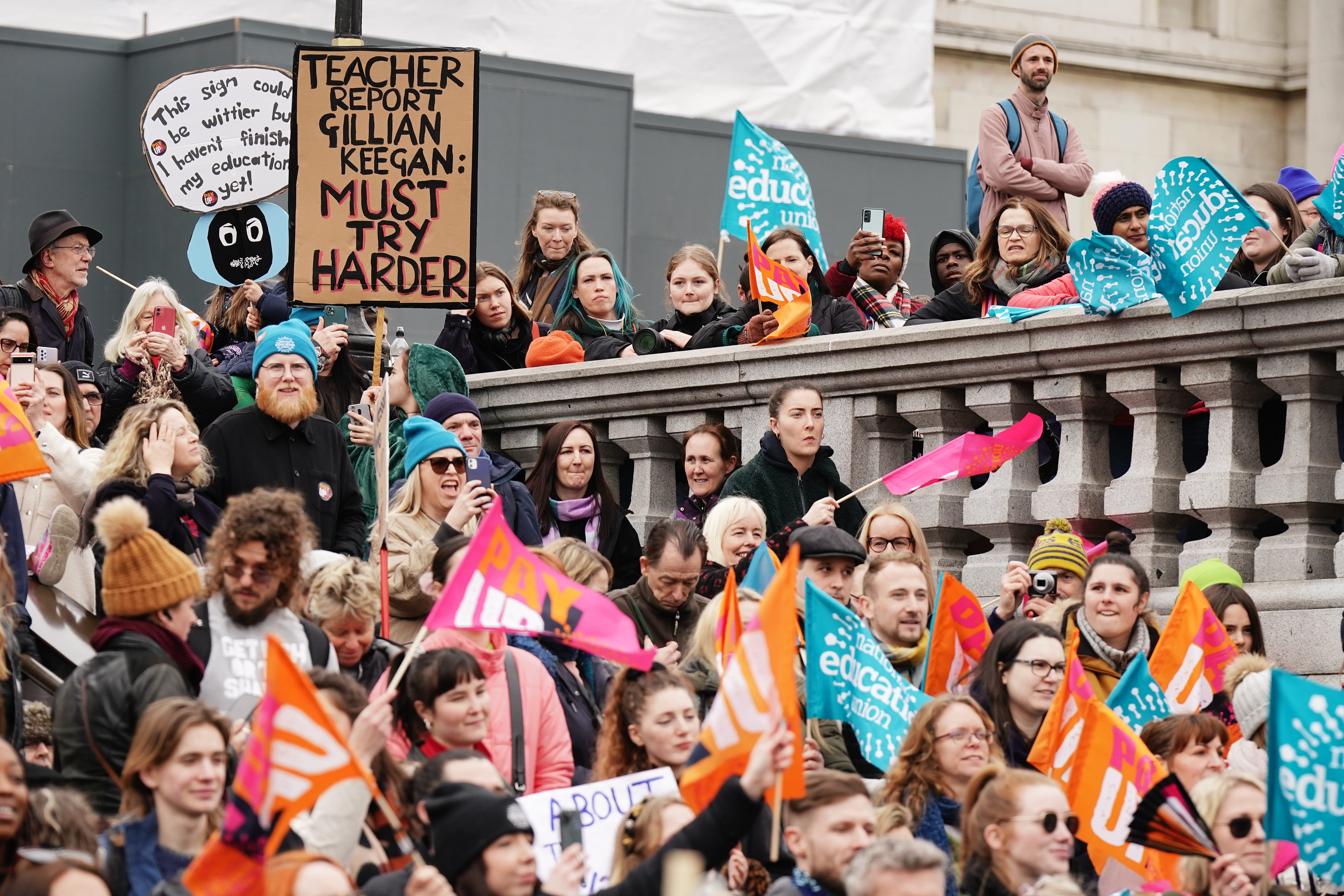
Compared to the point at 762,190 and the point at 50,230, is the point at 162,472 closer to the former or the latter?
the point at 50,230

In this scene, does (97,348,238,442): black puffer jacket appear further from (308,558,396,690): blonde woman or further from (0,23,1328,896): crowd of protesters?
(308,558,396,690): blonde woman

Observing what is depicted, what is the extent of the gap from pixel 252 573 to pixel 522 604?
0.77 meters

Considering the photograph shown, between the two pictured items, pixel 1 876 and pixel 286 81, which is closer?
pixel 1 876

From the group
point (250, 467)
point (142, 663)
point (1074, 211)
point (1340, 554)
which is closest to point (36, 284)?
point (250, 467)

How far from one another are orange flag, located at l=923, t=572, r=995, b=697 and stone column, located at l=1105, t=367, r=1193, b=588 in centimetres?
125

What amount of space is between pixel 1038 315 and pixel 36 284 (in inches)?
184

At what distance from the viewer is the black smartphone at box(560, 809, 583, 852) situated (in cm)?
659

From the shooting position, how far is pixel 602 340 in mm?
11578

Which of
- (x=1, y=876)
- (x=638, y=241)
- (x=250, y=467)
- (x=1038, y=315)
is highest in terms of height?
(x=638, y=241)

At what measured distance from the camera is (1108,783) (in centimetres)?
696

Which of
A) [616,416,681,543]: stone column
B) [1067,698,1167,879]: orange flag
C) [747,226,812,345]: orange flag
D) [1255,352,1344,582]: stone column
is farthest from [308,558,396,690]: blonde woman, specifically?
[747,226,812,345]: orange flag

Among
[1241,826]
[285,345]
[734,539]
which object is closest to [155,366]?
[285,345]

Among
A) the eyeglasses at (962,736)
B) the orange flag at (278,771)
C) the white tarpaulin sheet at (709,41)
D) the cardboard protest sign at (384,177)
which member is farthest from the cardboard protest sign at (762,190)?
the orange flag at (278,771)

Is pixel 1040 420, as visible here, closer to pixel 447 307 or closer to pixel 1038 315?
pixel 1038 315
